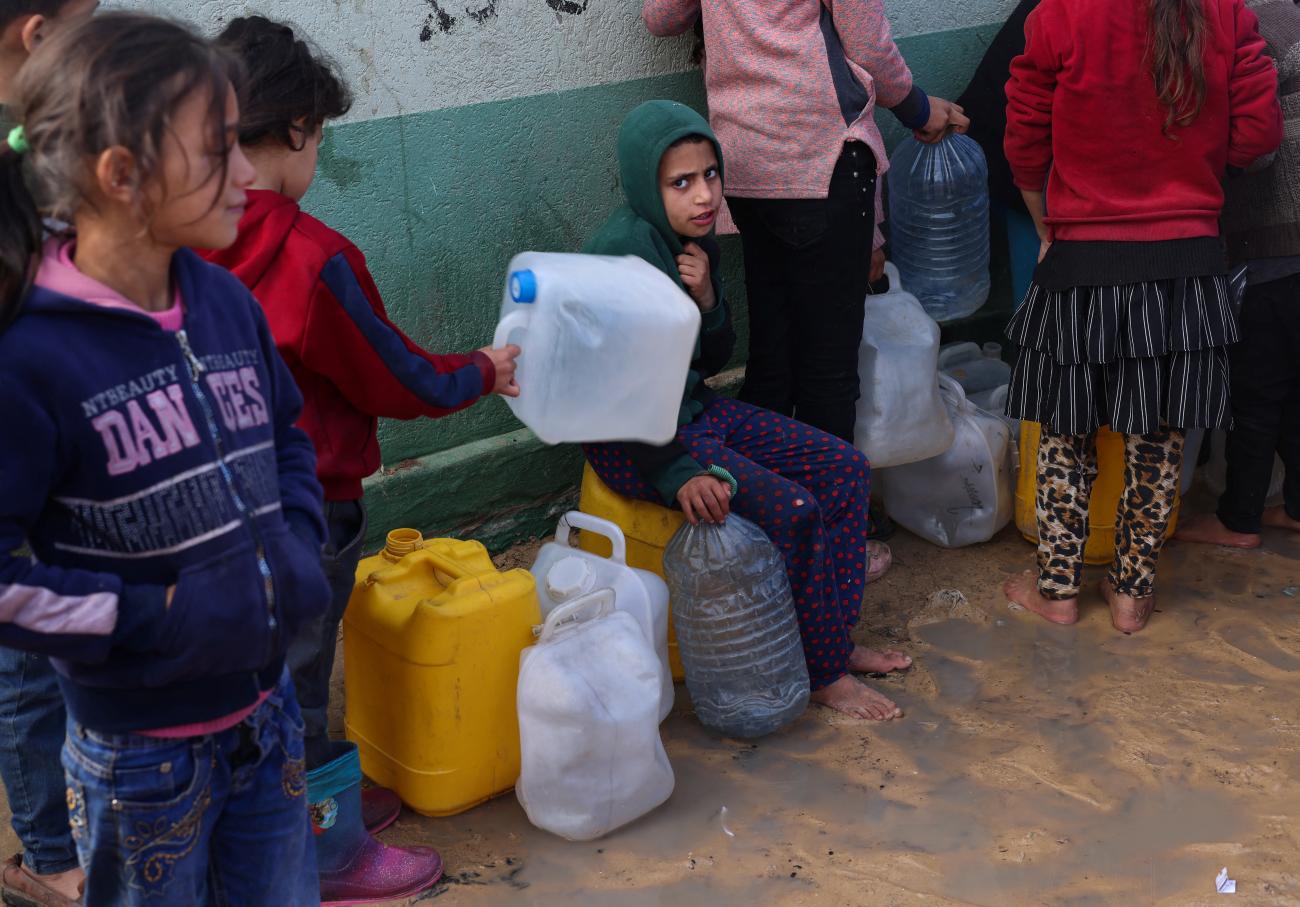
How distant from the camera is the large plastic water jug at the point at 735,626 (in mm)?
3244

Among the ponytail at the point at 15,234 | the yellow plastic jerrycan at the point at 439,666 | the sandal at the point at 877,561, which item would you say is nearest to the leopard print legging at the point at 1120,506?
the sandal at the point at 877,561

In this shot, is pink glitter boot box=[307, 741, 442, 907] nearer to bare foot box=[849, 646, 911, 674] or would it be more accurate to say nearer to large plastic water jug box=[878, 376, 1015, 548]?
bare foot box=[849, 646, 911, 674]

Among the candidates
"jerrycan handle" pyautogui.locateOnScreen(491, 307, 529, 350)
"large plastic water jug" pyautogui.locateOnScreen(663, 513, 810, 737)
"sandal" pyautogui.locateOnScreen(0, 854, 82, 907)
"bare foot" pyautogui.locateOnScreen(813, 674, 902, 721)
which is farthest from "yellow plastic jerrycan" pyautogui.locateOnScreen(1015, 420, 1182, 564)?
"sandal" pyautogui.locateOnScreen(0, 854, 82, 907)

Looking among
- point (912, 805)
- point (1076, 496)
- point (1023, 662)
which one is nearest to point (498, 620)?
point (912, 805)

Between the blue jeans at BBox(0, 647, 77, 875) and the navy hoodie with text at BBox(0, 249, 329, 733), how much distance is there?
63 cm

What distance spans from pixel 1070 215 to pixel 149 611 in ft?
8.91

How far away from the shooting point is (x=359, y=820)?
274 centimetres

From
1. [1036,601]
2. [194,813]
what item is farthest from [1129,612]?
[194,813]

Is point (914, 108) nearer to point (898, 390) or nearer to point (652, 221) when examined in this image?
point (898, 390)

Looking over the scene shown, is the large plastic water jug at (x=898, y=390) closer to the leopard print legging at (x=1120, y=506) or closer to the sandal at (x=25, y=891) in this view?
the leopard print legging at (x=1120, y=506)

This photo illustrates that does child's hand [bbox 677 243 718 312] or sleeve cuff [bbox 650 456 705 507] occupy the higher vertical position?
child's hand [bbox 677 243 718 312]

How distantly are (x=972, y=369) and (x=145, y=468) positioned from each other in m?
3.60

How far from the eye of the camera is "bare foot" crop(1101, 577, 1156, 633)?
381cm

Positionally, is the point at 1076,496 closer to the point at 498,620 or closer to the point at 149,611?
the point at 498,620
